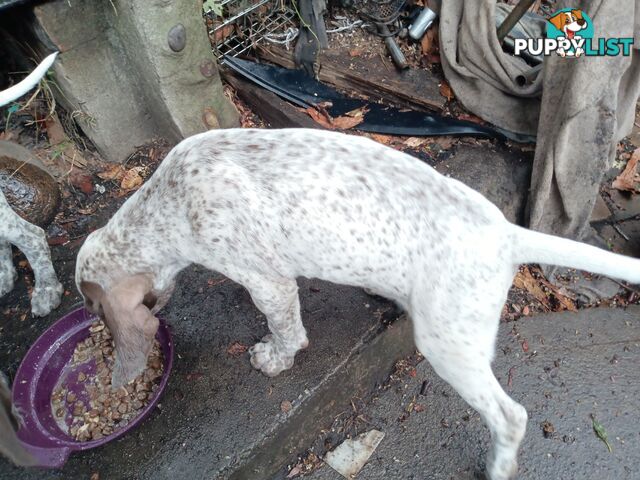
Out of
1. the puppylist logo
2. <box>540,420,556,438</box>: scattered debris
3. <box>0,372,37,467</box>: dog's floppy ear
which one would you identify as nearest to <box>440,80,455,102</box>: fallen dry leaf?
the puppylist logo

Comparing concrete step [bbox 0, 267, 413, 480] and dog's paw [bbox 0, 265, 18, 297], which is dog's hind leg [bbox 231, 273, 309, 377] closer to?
concrete step [bbox 0, 267, 413, 480]

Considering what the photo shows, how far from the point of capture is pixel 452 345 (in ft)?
7.12

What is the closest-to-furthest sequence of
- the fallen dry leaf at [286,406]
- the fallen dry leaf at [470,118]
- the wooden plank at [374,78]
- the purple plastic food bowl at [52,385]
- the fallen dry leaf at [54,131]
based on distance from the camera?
the purple plastic food bowl at [52,385], the fallen dry leaf at [286,406], the fallen dry leaf at [54,131], the fallen dry leaf at [470,118], the wooden plank at [374,78]

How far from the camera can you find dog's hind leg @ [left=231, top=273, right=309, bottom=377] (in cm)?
246

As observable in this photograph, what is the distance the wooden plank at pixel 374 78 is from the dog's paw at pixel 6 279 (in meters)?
2.74

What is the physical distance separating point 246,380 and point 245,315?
45 centimetres

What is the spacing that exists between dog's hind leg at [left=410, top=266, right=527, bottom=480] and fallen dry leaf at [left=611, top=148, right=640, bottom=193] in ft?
9.36

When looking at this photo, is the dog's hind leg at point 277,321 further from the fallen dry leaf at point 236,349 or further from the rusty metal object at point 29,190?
the rusty metal object at point 29,190

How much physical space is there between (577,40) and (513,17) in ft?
3.18

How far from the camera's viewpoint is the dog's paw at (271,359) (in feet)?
9.41

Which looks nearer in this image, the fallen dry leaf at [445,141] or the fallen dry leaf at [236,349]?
the fallen dry leaf at [236,349]

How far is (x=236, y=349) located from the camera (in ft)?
9.96

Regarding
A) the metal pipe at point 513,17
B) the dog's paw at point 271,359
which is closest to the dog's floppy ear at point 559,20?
the metal pipe at point 513,17

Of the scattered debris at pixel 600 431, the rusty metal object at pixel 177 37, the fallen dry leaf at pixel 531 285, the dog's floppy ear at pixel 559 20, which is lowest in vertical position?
the scattered debris at pixel 600 431
